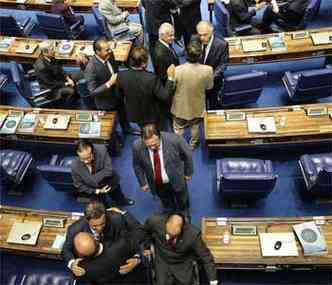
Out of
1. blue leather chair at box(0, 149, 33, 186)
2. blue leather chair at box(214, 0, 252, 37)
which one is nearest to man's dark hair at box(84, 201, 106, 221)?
blue leather chair at box(0, 149, 33, 186)

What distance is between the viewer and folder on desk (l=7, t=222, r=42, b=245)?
4.93 metres

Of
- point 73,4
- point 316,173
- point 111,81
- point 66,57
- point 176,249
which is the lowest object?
point 176,249

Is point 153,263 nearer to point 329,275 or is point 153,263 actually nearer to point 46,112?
point 329,275

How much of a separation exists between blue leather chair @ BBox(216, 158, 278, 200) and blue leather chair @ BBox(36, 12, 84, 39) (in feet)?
12.9

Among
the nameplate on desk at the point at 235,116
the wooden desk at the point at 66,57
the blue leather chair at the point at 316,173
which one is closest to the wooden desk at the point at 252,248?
the blue leather chair at the point at 316,173

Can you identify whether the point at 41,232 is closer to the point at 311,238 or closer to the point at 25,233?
the point at 25,233

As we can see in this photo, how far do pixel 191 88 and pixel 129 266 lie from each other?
86.0 inches

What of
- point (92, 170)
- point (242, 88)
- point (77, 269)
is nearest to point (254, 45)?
point (242, 88)

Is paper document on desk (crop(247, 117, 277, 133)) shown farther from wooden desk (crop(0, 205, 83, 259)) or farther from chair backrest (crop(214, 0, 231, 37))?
wooden desk (crop(0, 205, 83, 259))

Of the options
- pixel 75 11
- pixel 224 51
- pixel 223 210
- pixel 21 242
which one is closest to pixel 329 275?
pixel 223 210

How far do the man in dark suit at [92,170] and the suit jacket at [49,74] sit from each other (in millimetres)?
2096

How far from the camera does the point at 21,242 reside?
16.1ft

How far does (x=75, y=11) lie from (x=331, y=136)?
5.28 metres

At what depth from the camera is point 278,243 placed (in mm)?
4637
